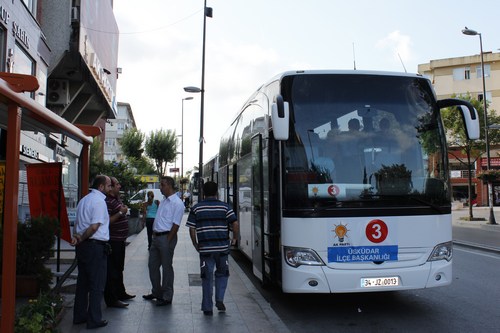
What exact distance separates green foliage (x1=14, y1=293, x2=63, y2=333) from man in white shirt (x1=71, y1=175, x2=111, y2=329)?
0.35m

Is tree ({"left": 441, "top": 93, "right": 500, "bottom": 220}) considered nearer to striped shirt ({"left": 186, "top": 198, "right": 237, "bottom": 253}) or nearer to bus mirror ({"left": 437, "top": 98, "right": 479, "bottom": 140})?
bus mirror ({"left": 437, "top": 98, "right": 479, "bottom": 140})

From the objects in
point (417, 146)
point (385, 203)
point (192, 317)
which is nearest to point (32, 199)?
point (192, 317)

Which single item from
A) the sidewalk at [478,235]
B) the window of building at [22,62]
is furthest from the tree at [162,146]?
the window of building at [22,62]

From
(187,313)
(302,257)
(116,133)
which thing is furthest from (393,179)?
(116,133)

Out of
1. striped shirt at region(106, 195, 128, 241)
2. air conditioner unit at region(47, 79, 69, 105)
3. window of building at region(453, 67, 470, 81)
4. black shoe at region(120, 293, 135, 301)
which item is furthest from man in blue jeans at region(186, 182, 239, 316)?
window of building at region(453, 67, 470, 81)

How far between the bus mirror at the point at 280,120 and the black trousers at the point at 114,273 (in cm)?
282

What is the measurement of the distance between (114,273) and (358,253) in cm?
342

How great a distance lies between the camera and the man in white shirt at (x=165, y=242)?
6949mm

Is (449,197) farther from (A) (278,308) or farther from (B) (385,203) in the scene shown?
(A) (278,308)

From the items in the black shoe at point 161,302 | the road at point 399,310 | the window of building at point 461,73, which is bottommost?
the road at point 399,310

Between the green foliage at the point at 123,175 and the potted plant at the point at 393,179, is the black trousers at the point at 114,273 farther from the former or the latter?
the green foliage at the point at 123,175

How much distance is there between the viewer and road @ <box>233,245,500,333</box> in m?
6.23

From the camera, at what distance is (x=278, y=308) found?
7.34 meters

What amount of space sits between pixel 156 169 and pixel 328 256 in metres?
56.0
